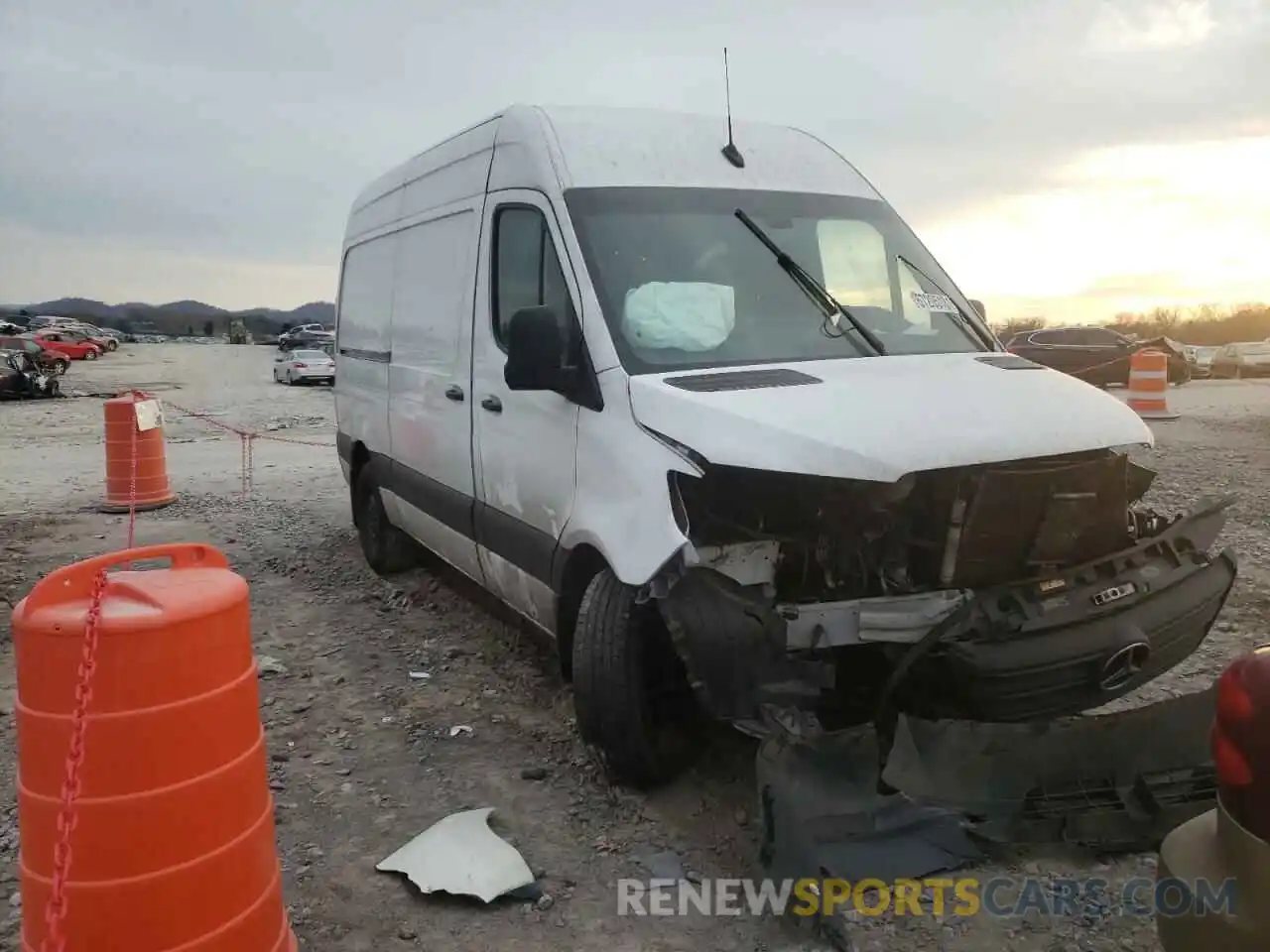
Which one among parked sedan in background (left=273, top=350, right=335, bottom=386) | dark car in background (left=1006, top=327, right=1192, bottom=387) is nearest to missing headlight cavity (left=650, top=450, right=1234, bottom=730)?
dark car in background (left=1006, top=327, right=1192, bottom=387)

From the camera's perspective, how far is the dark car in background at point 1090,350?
26141 mm

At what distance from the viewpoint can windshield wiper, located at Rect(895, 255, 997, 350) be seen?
466 cm

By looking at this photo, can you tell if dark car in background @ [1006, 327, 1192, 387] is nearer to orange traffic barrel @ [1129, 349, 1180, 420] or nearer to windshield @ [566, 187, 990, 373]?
orange traffic barrel @ [1129, 349, 1180, 420]

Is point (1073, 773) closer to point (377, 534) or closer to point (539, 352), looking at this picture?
point (539, 352)

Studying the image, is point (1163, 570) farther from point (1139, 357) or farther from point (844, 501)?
point (1139, 357)

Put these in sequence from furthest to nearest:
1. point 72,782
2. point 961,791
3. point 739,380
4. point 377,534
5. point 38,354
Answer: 1. point 38,354
2. point 377,534
3. point 739,380
4. point 961,791
5. point 72,782

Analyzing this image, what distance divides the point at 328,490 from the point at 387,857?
825 cm

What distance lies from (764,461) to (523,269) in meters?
1.90

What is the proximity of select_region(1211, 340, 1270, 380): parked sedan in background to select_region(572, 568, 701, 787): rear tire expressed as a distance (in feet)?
111

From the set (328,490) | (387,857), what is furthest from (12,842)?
(328,490)

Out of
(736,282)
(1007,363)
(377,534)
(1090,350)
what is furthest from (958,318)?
(1090,350)

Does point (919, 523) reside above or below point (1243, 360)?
below

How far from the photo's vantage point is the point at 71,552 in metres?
8.36

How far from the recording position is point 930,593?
3.43 metres
